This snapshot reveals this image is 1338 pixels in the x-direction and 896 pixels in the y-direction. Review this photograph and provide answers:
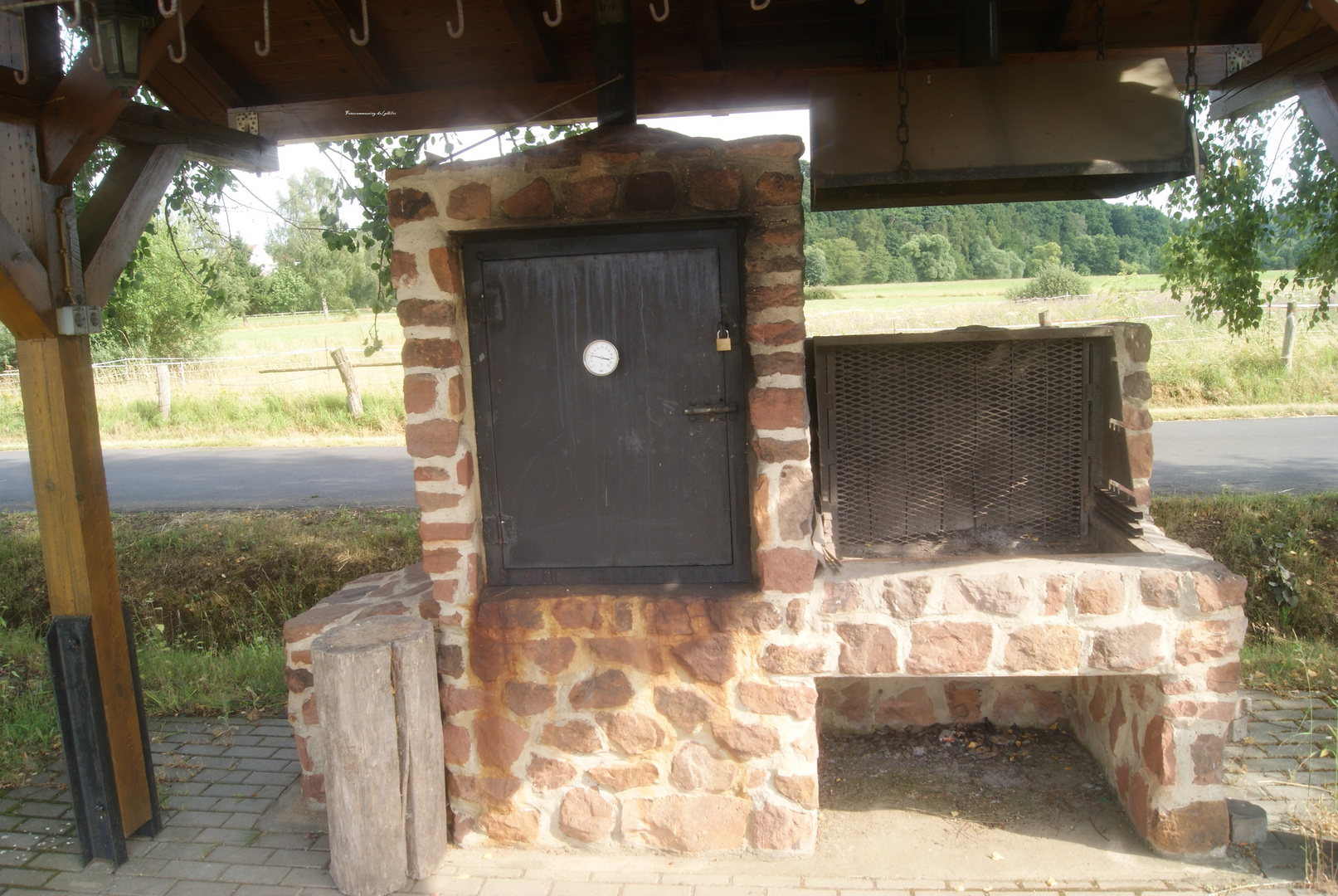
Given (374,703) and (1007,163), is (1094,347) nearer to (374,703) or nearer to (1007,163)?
(1007,163)

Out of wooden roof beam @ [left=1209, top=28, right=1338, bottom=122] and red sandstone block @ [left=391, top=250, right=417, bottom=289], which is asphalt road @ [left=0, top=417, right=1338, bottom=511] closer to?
wooden roof beam @ [left=1209, top=28, right=1338, bottom=122]

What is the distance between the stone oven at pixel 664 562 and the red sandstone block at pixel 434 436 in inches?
Result: 0.6

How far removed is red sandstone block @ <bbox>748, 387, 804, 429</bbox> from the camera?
9.84ft

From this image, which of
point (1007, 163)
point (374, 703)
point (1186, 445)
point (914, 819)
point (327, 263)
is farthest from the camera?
point (327, 263)

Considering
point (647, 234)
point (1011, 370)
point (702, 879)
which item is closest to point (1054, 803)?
point (702, 879)

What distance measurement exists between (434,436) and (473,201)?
33.1 inches

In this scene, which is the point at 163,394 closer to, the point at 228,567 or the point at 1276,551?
the point at 228,567

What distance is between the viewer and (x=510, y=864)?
3195 millimetres

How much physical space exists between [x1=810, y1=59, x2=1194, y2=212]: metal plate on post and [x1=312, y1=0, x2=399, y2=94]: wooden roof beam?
222 centimetres

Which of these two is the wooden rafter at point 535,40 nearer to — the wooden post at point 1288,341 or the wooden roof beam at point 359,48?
the wooden roof beam at point 359,48

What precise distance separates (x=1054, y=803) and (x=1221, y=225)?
17.3 ft

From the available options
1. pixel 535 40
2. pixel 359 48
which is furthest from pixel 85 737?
pixel 535 40

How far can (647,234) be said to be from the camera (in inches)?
120

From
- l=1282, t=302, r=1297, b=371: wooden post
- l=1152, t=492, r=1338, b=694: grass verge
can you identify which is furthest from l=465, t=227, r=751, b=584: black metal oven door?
l=1282, t=302, r=1297, b=371: wooden post
